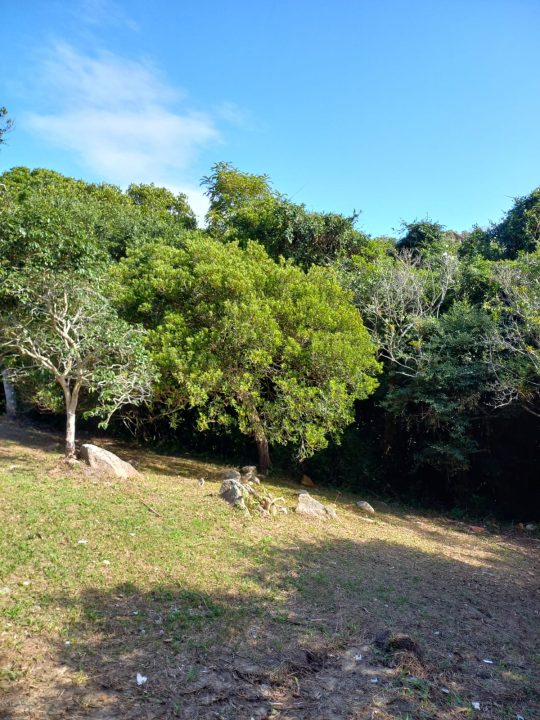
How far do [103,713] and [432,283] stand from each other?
10.7m

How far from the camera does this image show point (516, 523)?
424 inches

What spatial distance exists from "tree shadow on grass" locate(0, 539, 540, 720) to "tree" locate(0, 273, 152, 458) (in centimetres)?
401

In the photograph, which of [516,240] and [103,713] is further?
[516,240]

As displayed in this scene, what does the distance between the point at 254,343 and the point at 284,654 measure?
19.3 feet

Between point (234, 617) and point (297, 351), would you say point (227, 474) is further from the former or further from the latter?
point (234, 617)

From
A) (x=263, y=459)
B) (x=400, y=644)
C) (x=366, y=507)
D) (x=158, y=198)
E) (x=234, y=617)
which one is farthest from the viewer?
(x=158, y=198)

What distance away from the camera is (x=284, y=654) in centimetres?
373

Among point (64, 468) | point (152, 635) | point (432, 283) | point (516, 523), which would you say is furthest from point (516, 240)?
point (152, 635)

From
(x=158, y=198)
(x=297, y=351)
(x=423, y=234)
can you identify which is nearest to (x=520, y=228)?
(x=423, y=234)

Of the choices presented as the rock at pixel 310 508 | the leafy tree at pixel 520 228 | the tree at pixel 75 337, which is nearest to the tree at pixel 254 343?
the tree at pixel 75 337

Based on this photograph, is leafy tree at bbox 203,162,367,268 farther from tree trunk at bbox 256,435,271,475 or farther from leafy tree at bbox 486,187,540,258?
tree trunk at bbox 256,435,271,475

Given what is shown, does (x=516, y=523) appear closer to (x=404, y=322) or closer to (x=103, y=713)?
(x=404, y=322)

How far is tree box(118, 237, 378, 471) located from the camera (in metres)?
8.87

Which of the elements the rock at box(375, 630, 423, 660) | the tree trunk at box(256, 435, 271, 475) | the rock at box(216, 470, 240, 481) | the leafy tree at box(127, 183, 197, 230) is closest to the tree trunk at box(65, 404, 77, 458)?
the rock at box(216, 470, 240, 481)
